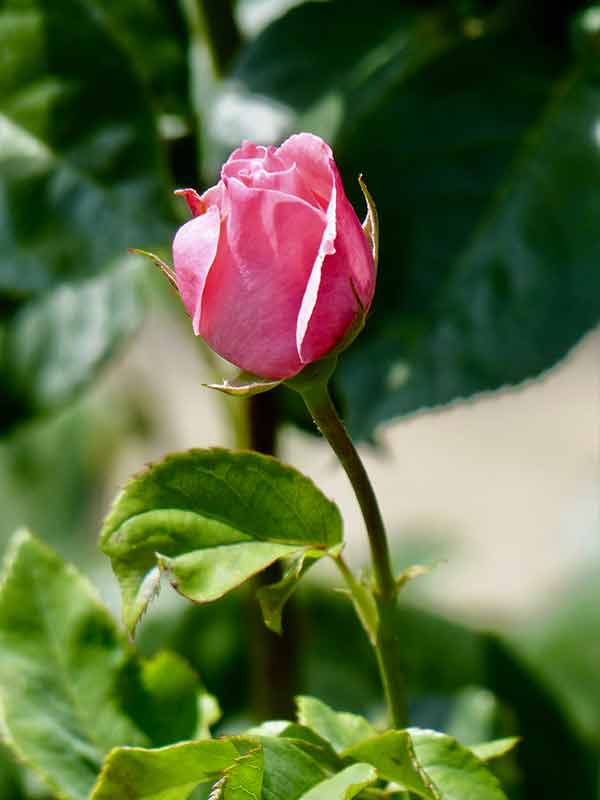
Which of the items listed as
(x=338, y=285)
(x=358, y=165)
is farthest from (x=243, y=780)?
(x=358, y=165)

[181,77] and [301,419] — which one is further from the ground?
[181,77]

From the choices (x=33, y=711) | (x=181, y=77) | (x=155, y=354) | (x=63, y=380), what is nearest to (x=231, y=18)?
(x=181, y=77)

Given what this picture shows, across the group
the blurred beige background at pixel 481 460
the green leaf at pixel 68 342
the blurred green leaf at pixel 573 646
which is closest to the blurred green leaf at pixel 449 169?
the green leaf at pixel 68 342

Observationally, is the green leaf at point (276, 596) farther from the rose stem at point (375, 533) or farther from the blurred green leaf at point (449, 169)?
the blurred green leaf at point (449, 169)

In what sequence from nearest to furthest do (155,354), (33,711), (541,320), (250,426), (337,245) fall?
(337,245), (33,711), (541,320), (250,426), (155,354)

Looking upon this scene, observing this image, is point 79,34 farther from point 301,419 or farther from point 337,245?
point 337,245

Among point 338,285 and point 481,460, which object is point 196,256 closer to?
point 338,285

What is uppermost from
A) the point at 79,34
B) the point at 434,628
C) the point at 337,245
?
the point at 79,34
